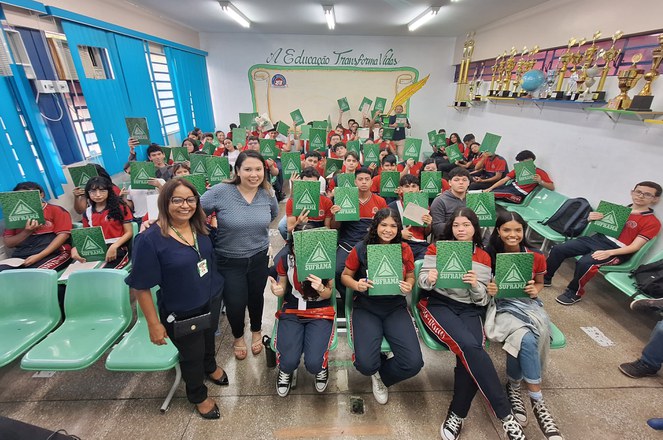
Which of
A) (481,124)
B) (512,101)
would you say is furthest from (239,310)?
(481,124)

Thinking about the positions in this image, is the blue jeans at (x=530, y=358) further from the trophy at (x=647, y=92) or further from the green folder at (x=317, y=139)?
the green folder at (x=317, y=139)

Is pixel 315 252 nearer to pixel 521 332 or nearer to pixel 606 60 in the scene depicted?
pixel 521 332

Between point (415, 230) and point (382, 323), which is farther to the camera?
point (415, 230)

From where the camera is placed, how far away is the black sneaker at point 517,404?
73.4 inches

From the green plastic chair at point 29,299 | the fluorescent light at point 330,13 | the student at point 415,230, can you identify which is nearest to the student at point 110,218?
the green plastic chair at point 29,299

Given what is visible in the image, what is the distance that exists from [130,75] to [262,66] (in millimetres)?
4310

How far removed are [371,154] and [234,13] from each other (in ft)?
13.7

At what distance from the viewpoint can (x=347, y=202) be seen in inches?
99.1

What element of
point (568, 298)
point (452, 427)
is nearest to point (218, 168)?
point (452, 427)

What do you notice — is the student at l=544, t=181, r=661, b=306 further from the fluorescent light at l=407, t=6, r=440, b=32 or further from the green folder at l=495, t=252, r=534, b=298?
the fluorescent light at l=407, t=6, r=440, b=32

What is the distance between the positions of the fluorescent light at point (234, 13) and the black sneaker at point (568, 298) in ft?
21.5

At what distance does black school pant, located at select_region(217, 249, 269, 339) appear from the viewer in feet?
6.54

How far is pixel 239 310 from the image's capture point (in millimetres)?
2137

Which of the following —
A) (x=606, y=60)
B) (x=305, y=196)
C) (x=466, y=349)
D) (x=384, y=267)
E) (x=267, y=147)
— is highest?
(x=606, y=60)
